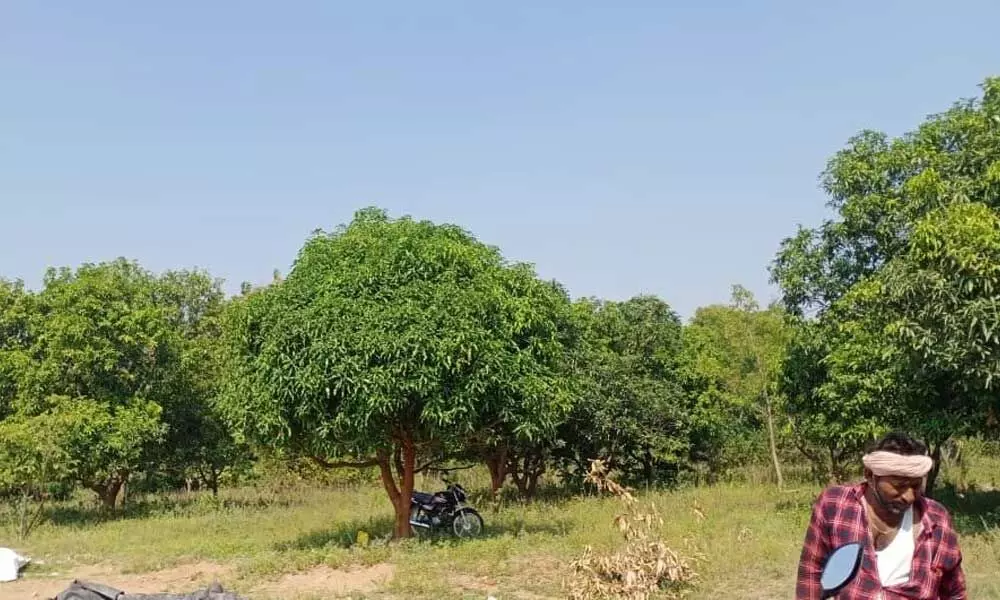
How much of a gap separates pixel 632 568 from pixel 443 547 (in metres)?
3.90

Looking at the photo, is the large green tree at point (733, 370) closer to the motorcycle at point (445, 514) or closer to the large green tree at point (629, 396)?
the large green tree at point (629, 396)

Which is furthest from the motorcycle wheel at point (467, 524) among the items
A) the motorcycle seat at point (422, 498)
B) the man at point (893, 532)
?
the man at point (893, 532)

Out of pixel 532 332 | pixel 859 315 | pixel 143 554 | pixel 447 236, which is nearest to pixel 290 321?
pixel 447 236

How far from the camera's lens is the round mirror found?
8.16 feet

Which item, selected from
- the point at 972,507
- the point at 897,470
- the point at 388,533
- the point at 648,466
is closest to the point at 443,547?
the point at 388,533

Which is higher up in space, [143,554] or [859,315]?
[859,315]

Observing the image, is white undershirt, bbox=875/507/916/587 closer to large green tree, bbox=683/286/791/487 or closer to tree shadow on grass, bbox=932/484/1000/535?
tree shadow on grass, bbox=932/484/1000/535

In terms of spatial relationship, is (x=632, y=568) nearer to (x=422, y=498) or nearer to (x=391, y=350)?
(x=391, y=350)

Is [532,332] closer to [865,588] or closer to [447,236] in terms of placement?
[447,236]

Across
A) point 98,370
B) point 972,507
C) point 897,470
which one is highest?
point 98,370

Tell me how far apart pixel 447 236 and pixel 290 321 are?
2.67 metres

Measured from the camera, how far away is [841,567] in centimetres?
251

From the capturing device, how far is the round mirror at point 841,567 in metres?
2.49

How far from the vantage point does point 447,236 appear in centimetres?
1229
